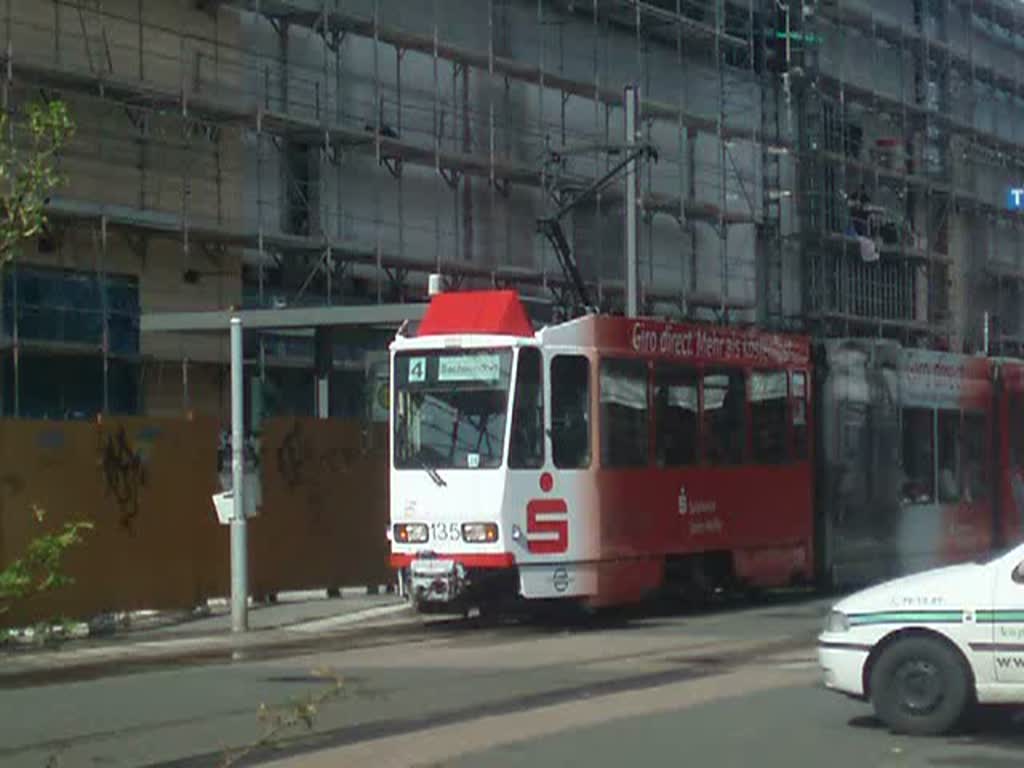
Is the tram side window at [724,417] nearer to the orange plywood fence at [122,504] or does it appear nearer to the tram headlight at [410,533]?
the tram headlight at [410,533]

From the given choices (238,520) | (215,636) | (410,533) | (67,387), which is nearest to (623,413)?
Answer: (410,533)

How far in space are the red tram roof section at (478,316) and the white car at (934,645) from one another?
7.98 meters

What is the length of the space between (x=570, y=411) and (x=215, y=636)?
192 inches

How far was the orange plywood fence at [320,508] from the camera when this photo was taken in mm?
22781

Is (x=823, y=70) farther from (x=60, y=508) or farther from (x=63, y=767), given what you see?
(x=63, y=767)

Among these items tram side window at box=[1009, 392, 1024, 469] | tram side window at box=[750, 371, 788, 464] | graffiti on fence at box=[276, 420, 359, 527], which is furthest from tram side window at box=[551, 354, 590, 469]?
tram side window at box=[1009, 392, 1024, 469]

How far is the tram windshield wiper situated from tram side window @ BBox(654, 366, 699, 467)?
112 inches

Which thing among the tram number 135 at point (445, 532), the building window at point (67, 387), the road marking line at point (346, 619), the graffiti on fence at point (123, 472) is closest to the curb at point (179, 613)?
the graffiti on fence at point (123, 472)

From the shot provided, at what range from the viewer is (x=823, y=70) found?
4378cm

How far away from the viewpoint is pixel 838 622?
11555 millimetres

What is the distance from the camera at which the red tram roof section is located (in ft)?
62.2

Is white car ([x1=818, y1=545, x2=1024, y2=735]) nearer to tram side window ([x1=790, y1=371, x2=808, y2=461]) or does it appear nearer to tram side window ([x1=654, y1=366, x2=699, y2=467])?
tram side window ([x1=654, y1=366, x2=699, y2=467])

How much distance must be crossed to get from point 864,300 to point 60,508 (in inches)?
1188

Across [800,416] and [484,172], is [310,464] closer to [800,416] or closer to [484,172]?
[800,416]
